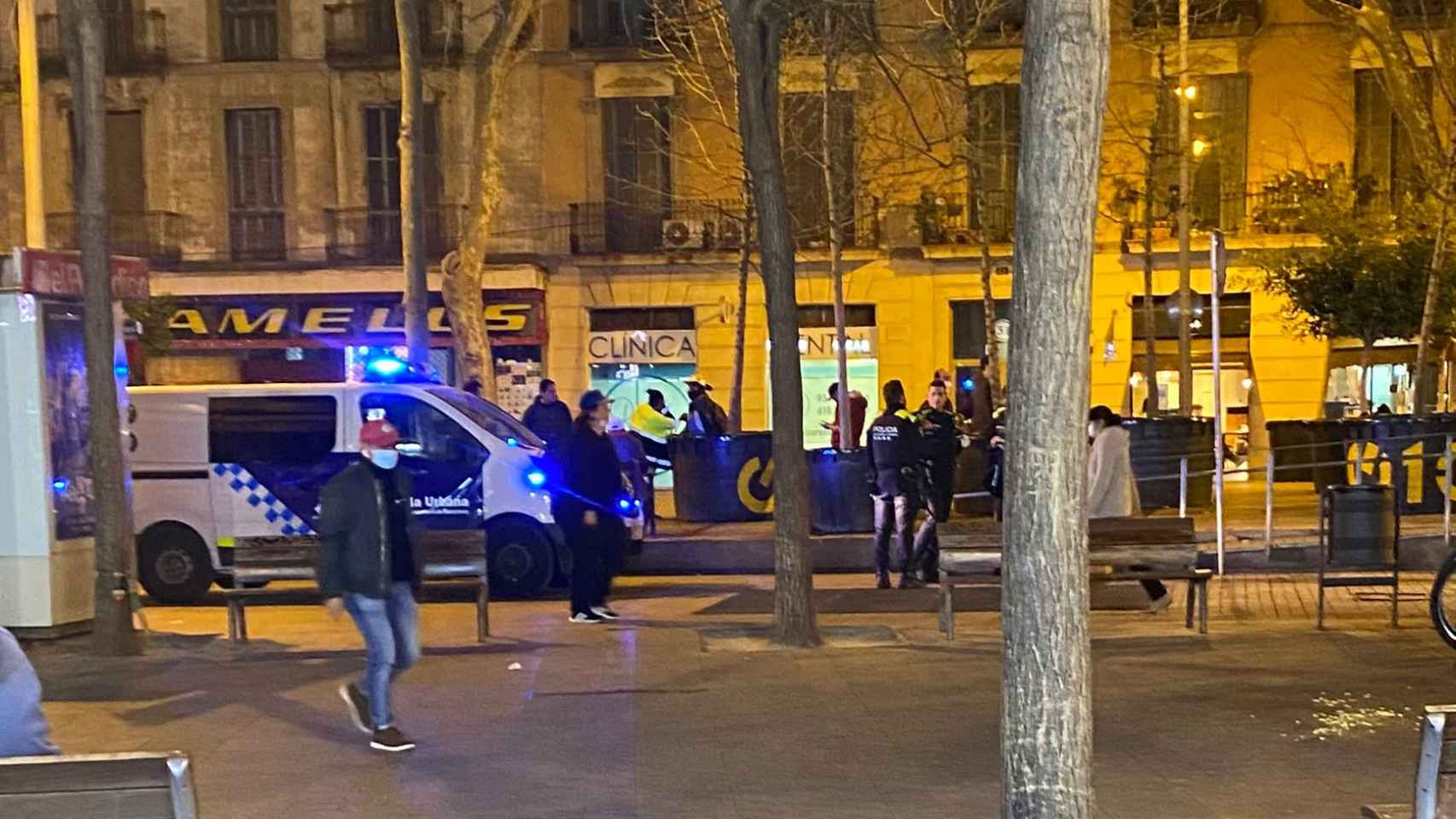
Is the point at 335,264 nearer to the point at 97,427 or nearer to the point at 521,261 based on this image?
the point at 521,261

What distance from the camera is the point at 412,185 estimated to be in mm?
17656

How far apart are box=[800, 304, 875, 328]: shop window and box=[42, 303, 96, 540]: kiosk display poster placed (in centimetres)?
1712

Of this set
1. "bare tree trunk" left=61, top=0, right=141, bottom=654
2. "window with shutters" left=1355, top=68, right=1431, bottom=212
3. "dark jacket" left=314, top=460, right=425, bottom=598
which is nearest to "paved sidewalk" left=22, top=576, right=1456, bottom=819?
"bare tree trunk" left=61, top=0, right=141, bottom=654

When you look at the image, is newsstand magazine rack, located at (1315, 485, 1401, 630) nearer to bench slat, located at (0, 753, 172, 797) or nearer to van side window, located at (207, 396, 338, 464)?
van side window, located at (207, 396, 338, 464)

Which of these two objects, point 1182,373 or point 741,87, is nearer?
point 741,87

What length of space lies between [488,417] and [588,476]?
210 cm

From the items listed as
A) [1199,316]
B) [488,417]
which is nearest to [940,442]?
[488,417]

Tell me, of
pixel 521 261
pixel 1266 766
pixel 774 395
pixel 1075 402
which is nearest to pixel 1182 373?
pixel 521 261

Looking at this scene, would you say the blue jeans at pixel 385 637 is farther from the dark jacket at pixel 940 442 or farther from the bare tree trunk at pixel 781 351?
the dark jacket at pixel 940 442

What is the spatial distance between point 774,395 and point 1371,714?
4393mm

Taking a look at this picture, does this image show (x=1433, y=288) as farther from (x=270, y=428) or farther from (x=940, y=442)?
(x=270, y=428)

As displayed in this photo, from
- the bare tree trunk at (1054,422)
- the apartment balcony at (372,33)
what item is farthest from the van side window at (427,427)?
the apartment balcony at (372,33)

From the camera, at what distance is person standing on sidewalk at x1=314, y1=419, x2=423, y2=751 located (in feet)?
25.3

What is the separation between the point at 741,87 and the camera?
34.3 ft
